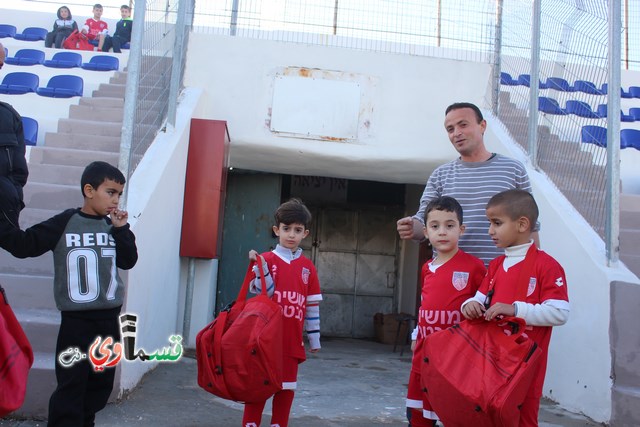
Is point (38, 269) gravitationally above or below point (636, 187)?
below

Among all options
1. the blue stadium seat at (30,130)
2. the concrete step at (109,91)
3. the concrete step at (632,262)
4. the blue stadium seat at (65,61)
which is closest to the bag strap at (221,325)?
the concrete step at (632,262)

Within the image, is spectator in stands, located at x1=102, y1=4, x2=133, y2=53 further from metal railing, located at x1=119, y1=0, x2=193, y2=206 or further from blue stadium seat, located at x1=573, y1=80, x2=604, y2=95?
blue stadium seat, located at x1=573, y1=80, x2=604, y2=95

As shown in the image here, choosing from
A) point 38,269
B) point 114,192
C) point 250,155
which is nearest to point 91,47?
point 250,155

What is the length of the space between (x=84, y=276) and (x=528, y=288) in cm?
188

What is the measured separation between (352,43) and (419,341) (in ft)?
17.1

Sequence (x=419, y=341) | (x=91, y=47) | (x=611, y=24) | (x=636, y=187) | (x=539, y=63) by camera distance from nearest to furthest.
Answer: (x=419, y=341), (x=611, y=24), (x=539, y=63), (x=636, y=187), (x=91, y=47)

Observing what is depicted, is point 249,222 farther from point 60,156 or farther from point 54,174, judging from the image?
point 54,174

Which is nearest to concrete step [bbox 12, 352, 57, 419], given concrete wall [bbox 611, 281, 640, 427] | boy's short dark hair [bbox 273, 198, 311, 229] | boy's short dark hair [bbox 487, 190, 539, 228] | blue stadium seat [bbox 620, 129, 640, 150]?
boy's short dark hair [bbox 273, 198, 311, 229]

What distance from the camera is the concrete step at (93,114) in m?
5.98

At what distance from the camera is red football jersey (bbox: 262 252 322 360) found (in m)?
3.23

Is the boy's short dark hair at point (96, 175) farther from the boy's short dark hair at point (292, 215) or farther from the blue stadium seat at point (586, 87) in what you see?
the blue stadium seat at point (586, 87)

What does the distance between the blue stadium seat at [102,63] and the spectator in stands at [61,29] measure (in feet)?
8.52

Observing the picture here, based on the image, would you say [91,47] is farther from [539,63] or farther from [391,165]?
[539,63]

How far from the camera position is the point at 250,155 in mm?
7012
